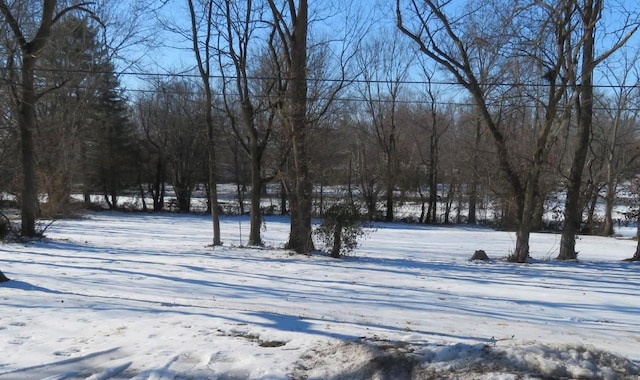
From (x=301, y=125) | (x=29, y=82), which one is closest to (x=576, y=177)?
(x=301, y=125)

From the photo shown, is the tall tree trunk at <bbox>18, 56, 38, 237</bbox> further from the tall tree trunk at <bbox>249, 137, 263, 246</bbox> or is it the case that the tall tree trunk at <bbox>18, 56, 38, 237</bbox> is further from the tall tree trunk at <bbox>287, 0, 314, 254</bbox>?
the tall tree trunk at <bbox>287, 0, 314, 254</bbox>

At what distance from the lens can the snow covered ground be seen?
3.87 m

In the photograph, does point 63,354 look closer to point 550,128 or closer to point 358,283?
point 358,283

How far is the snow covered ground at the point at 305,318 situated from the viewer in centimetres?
387

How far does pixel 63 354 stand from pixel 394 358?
2698 millimetres

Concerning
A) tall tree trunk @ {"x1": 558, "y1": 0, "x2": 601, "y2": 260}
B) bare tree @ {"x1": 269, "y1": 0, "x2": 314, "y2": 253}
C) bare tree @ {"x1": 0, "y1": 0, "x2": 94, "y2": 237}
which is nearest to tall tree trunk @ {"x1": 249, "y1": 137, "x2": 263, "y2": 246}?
bare tree @ {"x1": 269, "y1": 0, "x2": 314, "y2": 253}

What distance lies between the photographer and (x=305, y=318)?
6.12 m

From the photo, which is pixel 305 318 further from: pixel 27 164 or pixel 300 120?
pixel 27 164

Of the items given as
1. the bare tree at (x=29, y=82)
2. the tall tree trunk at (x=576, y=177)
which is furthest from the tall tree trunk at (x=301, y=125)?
the tall tree trunk at (x=576, y=177)

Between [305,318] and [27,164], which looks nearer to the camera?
[305,318]

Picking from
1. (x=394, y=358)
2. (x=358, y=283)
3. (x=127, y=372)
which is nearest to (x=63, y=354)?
(x=127, y=372)

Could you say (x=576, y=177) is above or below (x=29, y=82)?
below

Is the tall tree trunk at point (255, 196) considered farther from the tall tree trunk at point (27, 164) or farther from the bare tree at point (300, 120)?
the tall tree trunk at point (27, 164)

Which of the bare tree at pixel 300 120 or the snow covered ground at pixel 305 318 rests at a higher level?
the bare tree at pixel 300 120
